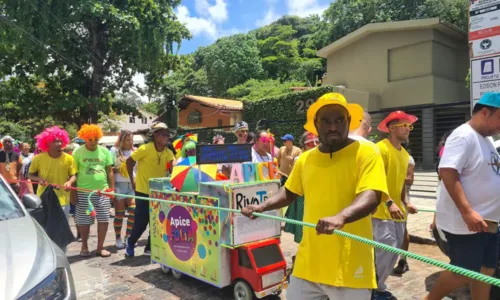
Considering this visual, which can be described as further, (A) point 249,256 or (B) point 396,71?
(B) point 396,71

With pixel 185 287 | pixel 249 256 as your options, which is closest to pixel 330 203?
pixel 249 256

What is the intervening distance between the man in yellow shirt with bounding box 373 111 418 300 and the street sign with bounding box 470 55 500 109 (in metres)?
1.37

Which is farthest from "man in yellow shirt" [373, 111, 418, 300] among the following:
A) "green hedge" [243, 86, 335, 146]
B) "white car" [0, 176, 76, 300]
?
"green hedge" [243, 86, 335, 146]

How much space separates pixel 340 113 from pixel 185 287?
3.00 meters

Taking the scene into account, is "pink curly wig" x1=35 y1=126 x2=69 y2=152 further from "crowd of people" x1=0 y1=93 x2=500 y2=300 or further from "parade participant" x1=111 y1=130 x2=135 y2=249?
"crowd of people" x1=0 y1=93 x2=500 y2=300

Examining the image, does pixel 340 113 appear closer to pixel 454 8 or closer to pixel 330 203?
pixel 330 203

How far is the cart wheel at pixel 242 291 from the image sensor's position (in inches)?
145

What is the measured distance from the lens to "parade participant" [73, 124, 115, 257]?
216 inches

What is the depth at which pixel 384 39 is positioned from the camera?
59.4ft

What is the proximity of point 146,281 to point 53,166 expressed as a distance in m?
2.18

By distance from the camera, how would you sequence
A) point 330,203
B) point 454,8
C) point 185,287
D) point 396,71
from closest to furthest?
1. point 330,203
2. point 185,287
3. point 396,71
4. point 454,8

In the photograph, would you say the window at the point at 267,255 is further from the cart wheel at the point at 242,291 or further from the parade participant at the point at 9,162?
the parade participant at the point at 9,162

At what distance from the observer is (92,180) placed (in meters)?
5.49

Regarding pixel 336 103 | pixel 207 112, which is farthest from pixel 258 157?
pixel 207 112
